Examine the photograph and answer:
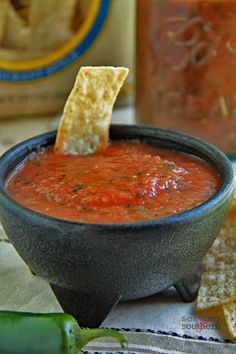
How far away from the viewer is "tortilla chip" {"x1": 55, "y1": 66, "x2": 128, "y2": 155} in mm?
1711

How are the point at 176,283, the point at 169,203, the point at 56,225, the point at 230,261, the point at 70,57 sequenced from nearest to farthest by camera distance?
the point at 56,225
the point at 169,203
the point at 176,283
the point at 230,261
the point at 70,57

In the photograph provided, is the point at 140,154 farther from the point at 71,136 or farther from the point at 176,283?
the point at 176,283

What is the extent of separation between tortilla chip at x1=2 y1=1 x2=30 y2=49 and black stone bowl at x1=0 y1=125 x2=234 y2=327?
46.5 inches

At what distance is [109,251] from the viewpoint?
135 centimetres

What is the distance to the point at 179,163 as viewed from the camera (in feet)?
5.59

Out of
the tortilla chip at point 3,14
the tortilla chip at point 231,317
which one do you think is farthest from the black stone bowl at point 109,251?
the tortilla chip at point 3,14

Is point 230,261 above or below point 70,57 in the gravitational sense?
below

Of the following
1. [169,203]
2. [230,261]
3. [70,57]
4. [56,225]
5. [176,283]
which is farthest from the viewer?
[70,57]

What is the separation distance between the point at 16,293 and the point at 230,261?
0.58m

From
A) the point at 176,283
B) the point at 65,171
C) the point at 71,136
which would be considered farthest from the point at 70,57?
the point at 176,283

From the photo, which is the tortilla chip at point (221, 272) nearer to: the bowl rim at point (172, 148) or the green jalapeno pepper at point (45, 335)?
the bowl rim at point (172, 148)

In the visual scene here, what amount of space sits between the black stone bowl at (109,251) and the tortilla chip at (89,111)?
9.3 inches

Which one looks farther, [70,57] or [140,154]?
[70,57]

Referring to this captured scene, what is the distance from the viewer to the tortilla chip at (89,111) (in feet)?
5.61
